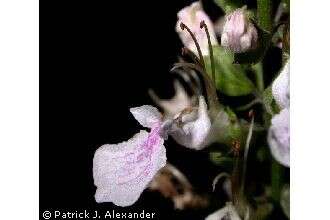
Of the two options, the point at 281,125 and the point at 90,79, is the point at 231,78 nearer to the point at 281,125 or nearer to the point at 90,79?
the point at 281,125

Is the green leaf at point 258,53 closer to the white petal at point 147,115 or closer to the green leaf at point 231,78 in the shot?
the green leaf at point 231,78

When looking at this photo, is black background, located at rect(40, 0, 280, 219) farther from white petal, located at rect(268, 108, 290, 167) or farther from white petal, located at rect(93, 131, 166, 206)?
white petal, located at rect(268, 108, 290, 167)

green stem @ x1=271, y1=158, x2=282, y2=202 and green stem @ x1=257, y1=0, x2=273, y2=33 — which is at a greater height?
green stem @ x1=257, y1=0, x2=273, y2=33

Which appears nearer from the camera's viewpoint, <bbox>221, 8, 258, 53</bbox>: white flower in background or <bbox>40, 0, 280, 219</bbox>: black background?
<bbox>221, 8, 258, 53</bbox>: white flower in background

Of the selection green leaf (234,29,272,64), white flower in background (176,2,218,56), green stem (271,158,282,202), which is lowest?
green stem (271,158,282,202)
